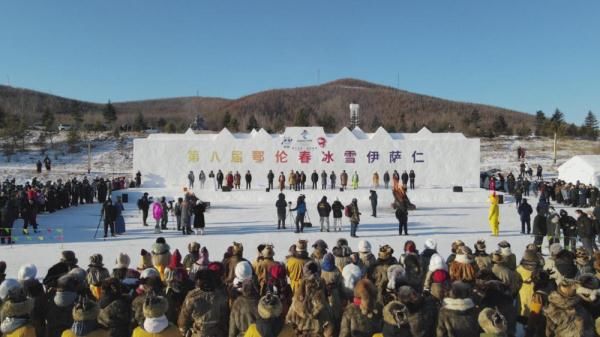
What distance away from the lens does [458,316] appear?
371cm

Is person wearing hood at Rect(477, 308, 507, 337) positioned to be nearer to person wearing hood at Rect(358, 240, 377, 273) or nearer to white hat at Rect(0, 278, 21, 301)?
person wearing hood at Rect(358, 240, 377, 273)

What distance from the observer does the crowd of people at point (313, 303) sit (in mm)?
3723

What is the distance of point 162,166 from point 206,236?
49.0ft

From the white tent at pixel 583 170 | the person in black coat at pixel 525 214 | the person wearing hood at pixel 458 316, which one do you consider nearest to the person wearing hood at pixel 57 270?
the person wearing hood at pixel 458 316

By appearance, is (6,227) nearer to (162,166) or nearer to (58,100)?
(162,166)

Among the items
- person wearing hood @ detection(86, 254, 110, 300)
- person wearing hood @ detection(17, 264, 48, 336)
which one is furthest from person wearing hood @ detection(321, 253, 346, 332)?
person wearing hood @ detection(17, 264, 48, 336)

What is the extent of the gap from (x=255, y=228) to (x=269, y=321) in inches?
437

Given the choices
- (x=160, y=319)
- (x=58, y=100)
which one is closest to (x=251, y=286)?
(x=160, y=319)

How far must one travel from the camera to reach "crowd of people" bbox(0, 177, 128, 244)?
40.8 ft

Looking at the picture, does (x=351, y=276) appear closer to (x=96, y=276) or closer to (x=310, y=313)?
(x=310, y=313)

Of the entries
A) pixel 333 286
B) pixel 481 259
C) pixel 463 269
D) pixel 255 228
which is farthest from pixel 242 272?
Result: pixel 255 228

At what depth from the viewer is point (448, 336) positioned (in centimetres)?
368

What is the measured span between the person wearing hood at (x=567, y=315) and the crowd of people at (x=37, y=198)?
39.2 feet

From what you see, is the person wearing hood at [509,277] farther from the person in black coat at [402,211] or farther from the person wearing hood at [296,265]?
the person in black coat at [402,211]
